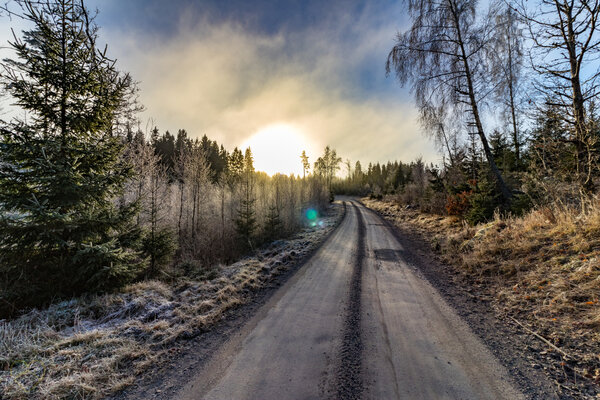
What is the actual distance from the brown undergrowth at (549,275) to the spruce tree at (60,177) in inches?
298

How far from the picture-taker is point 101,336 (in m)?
3.22

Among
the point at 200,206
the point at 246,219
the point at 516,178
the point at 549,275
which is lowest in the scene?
the point at 549,275

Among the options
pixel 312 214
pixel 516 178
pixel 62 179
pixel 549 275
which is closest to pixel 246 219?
pixel 62 179

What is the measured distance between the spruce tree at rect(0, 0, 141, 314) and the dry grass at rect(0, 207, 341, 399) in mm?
691

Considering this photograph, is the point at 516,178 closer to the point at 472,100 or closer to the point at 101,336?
the point at 472,100

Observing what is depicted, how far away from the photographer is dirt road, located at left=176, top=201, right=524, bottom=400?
231cm

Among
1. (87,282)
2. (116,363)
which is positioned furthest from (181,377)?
(87,282)

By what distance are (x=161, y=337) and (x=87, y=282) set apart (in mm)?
2571

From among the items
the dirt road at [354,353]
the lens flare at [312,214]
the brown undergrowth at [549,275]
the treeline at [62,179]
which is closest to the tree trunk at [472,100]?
the brown undergrowth at [549,275]

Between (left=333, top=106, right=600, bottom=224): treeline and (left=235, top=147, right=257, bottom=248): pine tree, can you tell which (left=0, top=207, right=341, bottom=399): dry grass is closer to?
(left=235, top=147, right=257, bottom=248): pine tree

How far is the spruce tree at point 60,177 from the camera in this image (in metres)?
3.89

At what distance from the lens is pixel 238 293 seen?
499 cm

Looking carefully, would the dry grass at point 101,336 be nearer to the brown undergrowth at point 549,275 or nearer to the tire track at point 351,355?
the tire track at point 351,355

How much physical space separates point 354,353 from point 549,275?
4481 millimetres
